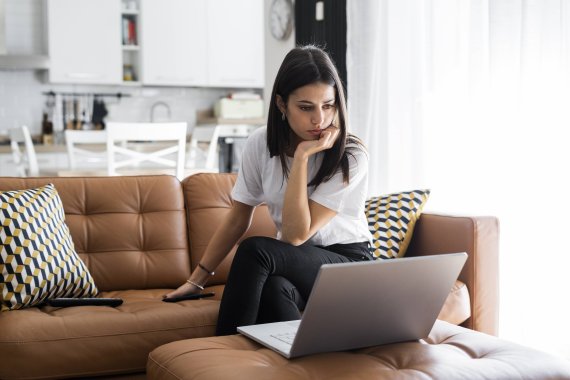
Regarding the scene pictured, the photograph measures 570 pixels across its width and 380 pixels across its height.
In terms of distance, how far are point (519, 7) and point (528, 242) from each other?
0.97m

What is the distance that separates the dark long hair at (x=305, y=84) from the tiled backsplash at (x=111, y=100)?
468 cm

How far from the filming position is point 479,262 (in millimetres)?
2562

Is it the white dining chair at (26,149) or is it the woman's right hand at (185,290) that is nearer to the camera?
the woman's right hand at (185,290)

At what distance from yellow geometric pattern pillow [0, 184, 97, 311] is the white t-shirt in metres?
0.58

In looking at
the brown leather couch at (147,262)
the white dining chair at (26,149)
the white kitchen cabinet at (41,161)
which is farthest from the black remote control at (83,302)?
the white kitchen cabinet at (41,161)

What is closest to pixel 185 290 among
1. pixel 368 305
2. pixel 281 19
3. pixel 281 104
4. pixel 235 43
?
pixel 281 104

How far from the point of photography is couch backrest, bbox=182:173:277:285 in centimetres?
280

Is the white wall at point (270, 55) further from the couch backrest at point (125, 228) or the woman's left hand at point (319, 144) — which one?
the woman's left hand at point (319, 144)

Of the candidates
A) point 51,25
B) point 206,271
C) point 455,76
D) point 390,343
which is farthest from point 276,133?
point 51,25

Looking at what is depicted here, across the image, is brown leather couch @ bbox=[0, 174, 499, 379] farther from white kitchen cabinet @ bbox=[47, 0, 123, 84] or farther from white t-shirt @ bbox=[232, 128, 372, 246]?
white kitchen cabinet @ bbox=[47, 0, 123, 84]

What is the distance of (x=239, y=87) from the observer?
23.9 ft

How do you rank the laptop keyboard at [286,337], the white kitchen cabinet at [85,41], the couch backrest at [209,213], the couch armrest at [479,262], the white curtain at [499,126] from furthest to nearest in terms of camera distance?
the white kitchen cabinet at [85,41], the white curtain at [499,126], the couch backrest at [209,213], the couch armrest at [479,262], the laptop keyboard at [286,337]

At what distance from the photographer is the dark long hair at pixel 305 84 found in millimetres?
2145

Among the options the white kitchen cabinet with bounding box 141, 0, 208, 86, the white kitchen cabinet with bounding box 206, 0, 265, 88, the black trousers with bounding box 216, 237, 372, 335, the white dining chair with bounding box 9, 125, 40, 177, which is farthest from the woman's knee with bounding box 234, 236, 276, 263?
the white kitchen cabinet with bounding box 206, 0, 265, 88
